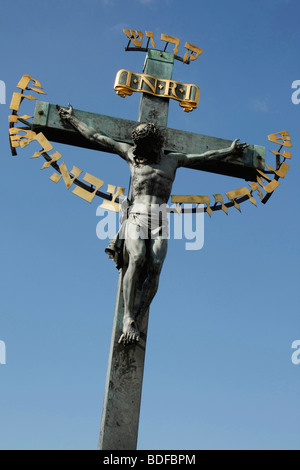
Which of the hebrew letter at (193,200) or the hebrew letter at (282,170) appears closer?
the hebrew letter at (193,200)

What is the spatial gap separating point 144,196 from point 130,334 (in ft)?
4.20

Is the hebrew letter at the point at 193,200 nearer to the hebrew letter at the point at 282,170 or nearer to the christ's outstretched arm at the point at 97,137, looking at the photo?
the christ's outstretched arm at the point at 97,137

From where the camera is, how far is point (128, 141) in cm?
671

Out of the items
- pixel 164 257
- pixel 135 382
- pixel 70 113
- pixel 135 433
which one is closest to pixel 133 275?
pixel 164 257

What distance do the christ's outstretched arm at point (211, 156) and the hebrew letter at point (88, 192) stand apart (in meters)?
0.81

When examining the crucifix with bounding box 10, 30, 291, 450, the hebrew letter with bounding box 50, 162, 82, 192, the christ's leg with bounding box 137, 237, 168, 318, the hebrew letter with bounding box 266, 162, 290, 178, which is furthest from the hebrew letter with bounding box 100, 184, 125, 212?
the hebrew letter with bounding box 266, 162, 290, 178

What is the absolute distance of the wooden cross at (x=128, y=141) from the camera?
5586 millimetres

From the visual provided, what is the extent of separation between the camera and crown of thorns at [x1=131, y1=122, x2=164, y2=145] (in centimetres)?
629

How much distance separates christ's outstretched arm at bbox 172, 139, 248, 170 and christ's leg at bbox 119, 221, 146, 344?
108 cm

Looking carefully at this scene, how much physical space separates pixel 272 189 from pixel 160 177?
3.99 ft

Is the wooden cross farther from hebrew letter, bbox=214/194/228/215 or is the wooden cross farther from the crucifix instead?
hebrew letter, bbox=214/194/228/215

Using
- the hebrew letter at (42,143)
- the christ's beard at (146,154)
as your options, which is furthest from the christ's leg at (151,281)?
the hebrew letter at (42,143)

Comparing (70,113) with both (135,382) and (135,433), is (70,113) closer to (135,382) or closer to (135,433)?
(135,382)

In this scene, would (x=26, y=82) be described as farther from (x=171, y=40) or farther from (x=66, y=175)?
(x=171, y=40)
